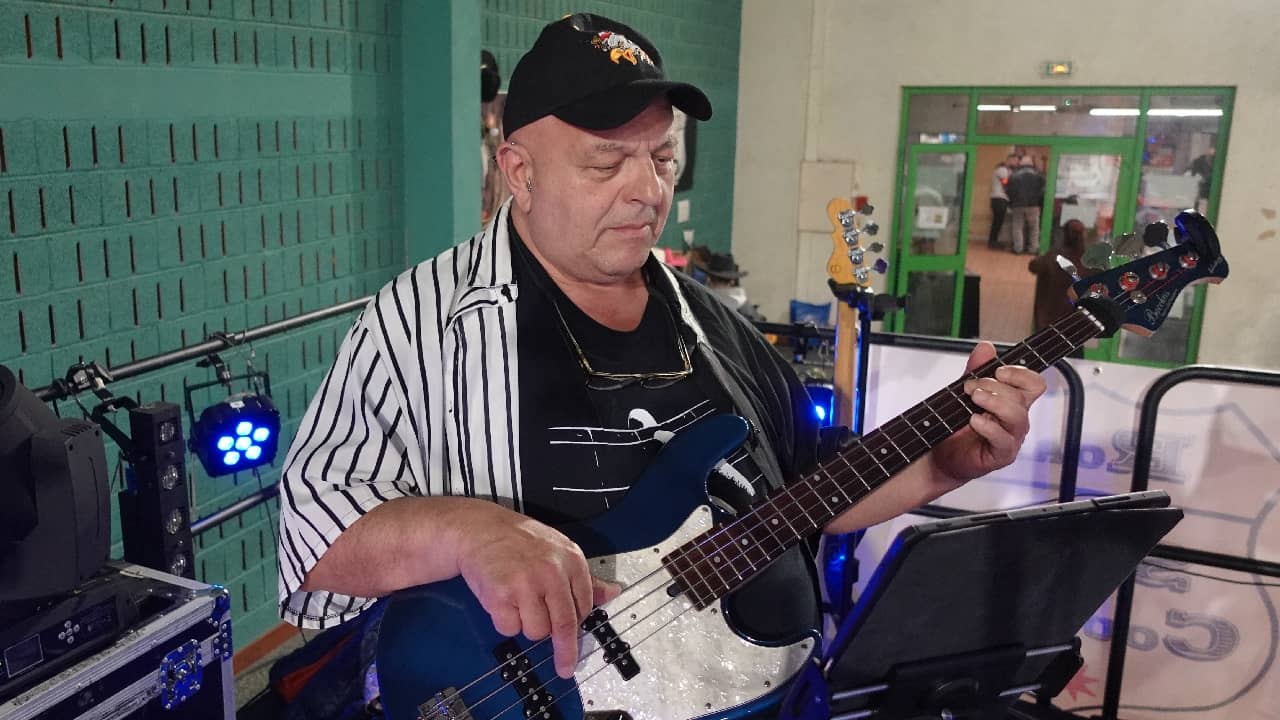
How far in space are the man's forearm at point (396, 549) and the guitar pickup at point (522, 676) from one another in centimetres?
14

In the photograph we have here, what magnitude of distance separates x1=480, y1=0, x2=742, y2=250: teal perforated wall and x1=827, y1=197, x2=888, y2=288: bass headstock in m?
2.90

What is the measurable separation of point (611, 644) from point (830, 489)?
417 millimetres

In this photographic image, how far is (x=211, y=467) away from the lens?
9.68 feet

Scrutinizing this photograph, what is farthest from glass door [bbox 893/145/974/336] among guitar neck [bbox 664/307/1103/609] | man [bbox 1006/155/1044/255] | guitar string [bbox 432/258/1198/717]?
guitar neck [bbox 664/307/1103/609]

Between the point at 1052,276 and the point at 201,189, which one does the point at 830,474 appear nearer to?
the point at 201,189

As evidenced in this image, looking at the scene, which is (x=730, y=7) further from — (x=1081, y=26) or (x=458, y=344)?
(x=458, y=344)

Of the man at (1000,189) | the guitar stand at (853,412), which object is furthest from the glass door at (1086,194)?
the guitar stand at (853,412)

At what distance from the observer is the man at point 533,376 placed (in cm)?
137

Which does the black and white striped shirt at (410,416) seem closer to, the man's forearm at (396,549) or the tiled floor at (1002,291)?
the man's forearm at (396,549)

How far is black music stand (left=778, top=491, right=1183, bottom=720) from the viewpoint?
1.44m

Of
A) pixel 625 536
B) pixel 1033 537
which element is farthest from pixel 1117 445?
pixel 625 536

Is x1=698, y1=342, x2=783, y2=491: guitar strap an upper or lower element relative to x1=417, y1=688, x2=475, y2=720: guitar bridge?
upper

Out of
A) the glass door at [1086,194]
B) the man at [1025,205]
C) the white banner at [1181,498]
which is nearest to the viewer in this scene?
the white banner at [1181,498]

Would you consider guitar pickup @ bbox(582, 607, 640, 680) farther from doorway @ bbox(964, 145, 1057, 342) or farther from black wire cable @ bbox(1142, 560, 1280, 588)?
doorway @ bbox(964, 145, 1057, 342)
